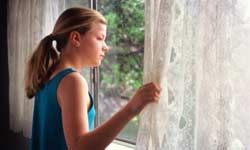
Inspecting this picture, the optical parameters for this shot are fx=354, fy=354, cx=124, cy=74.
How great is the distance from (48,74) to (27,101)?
0.83 metres

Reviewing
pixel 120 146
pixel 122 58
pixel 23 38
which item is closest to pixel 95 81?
pixel 122 58

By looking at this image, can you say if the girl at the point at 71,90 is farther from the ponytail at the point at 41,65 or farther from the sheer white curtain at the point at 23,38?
the sheer white curtain at the point at 23,38

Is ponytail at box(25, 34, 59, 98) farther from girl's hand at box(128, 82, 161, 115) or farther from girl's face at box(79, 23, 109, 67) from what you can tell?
girl's hand at box(128, 82, 161, 115)

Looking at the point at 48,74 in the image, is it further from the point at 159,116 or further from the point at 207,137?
the point at 207,137

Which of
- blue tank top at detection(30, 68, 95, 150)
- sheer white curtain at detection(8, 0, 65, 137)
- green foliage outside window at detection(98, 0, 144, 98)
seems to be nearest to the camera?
blue tank top at detection(30, 68, 95, 150)

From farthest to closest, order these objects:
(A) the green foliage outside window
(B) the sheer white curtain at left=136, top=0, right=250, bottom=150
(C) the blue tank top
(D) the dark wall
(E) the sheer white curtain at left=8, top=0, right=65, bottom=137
A: (D) the dark wall → (E) the sheer white curtain at left=8, top=0, right=65, bottom=137 → (A) the green foliage outside window → (C) the blue tank top → (B) the sheer white curtain at left=136, top=0, right=250, bottom=150

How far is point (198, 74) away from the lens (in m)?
0.93

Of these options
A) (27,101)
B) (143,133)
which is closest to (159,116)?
(143,133)

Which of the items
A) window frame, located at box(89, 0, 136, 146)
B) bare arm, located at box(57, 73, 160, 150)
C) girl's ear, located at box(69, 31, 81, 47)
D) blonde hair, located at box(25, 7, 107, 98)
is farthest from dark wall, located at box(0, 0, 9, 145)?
bare arm, located at box(57, 73, 160, 150)

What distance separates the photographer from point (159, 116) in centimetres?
102

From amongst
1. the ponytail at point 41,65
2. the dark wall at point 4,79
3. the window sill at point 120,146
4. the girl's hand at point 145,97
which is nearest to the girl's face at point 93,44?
the ponytail at point 41,65

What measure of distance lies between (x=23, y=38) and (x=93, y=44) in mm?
938

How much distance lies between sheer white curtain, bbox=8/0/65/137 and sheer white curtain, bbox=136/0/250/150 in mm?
923

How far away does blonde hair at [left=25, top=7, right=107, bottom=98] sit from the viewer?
1.16 m
